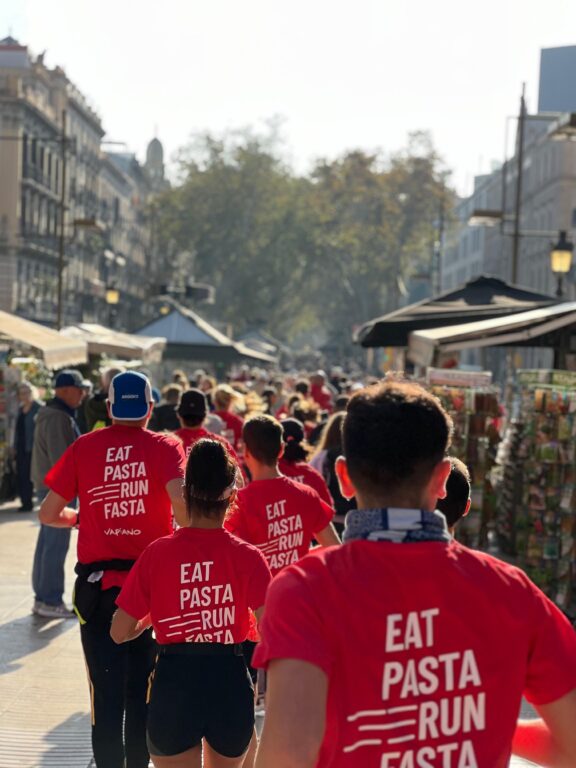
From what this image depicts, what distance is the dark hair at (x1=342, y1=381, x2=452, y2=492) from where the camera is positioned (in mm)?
2332

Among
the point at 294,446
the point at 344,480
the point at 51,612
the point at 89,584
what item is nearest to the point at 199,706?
the point at 89,584

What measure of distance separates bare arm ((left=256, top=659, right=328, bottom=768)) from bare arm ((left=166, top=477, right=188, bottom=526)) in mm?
2748

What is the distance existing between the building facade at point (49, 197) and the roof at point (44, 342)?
18.7 metres

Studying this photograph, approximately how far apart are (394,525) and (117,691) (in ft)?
9.36

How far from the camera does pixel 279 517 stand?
19.3 feet

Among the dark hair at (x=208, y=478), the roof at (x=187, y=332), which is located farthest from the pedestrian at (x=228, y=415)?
the roof at (x=187, y=332)

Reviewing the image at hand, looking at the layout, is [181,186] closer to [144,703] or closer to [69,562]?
[69,562]

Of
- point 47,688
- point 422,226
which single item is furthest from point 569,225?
point 47,688

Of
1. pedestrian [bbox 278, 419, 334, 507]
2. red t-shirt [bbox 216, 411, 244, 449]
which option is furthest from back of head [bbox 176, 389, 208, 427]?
red t-shirt [bbox 216, 411, 244, 449]

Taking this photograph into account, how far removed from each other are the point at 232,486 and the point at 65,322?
6732 cm

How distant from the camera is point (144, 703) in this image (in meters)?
4.91

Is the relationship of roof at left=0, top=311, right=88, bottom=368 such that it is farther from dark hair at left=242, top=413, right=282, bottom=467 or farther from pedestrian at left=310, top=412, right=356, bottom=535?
dark hair at left=242, top=413, right=282, bottom=467

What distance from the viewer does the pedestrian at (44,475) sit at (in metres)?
9.34

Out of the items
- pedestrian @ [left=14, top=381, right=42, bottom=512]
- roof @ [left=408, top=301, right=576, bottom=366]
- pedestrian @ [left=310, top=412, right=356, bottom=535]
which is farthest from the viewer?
pedestrian @ [left=14, top=381, right=42, bottom=512]
